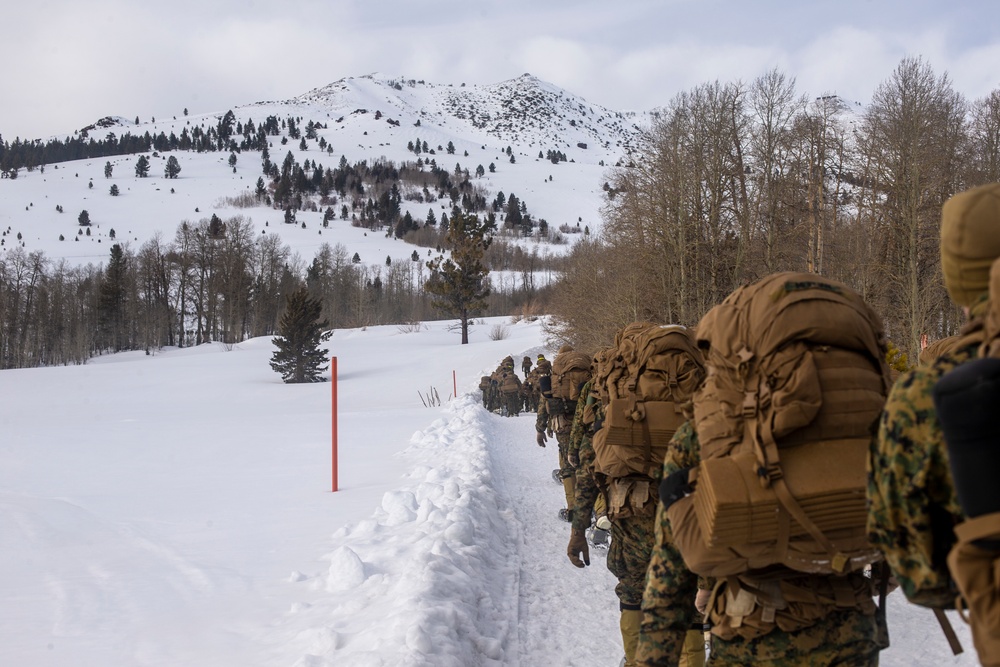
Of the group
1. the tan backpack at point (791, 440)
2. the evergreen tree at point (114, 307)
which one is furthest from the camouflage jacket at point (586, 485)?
the evergreen tree at point (114, 307)

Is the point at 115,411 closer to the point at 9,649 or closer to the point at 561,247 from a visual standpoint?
the point at 9,649

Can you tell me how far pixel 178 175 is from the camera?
15750 cm

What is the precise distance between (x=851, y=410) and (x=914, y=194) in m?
26.0

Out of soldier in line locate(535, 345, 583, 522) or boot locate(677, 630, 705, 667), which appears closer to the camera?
boot locate(677, 630, 705, 667)

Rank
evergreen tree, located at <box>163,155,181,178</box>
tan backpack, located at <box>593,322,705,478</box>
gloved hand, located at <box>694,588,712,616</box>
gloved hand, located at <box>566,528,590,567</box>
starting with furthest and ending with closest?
evergreen tree, located at <box>163,155,181,178</box> < gloved hand, located at <box>566,528,590,567</box> < tan backpack, located at <box>593,322,705,478</box> < gloved hand, located at <box>694,588,712,616</box>

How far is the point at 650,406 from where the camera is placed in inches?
178

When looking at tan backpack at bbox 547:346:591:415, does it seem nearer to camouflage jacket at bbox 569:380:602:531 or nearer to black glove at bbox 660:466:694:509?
camouflage jacket at bbox 569:380:602:531

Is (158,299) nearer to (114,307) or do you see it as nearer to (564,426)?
(114,307)

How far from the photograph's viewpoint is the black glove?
8.45ft

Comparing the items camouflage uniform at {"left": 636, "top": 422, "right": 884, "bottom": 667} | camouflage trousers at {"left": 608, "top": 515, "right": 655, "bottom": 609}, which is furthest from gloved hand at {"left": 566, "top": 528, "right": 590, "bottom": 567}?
camouflage uniform at {"left": 636, "top": 422, "right": 884, "bottom": 667}

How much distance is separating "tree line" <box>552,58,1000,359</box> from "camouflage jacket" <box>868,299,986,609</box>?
2575cm

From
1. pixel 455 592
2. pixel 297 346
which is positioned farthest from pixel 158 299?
pixel 455 592

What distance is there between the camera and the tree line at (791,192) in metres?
25.3

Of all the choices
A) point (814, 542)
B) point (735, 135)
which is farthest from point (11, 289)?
point (814, 542)
